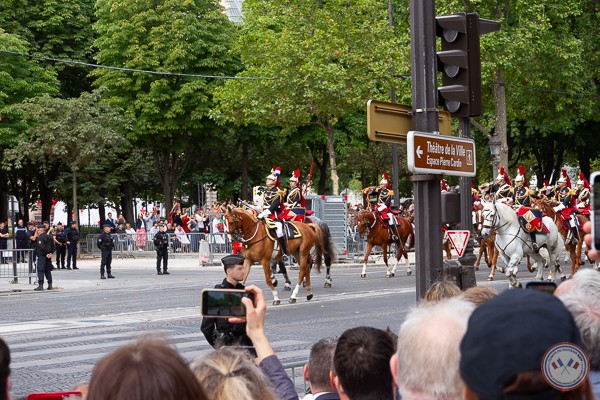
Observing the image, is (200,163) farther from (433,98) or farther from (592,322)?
(592,322)

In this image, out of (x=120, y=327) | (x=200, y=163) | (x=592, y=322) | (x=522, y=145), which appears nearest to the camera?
(x=592, y=322)

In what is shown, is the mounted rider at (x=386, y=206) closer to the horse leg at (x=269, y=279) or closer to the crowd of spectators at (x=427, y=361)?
the horse leg at (x=269, y=279)

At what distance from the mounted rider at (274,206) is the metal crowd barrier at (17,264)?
11059 mm

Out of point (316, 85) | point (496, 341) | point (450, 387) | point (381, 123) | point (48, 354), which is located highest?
point (316, 85)

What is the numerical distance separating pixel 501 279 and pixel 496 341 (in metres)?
25.9

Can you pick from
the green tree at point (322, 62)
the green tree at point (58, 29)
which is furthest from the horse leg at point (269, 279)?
the green tree at point (58, 29)

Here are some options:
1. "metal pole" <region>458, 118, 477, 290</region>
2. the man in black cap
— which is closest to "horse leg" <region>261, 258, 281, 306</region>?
"metal pole" <region>458, 118, 477, 290</region>

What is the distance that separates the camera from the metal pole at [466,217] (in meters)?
11.2

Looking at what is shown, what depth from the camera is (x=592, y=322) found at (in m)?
3.37

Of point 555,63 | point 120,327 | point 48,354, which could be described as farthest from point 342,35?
point 48,354

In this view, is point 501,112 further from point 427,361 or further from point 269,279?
point 427,361

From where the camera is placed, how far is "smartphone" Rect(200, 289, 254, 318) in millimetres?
5207

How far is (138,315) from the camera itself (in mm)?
21141

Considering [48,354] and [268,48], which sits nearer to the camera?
[48,354]
